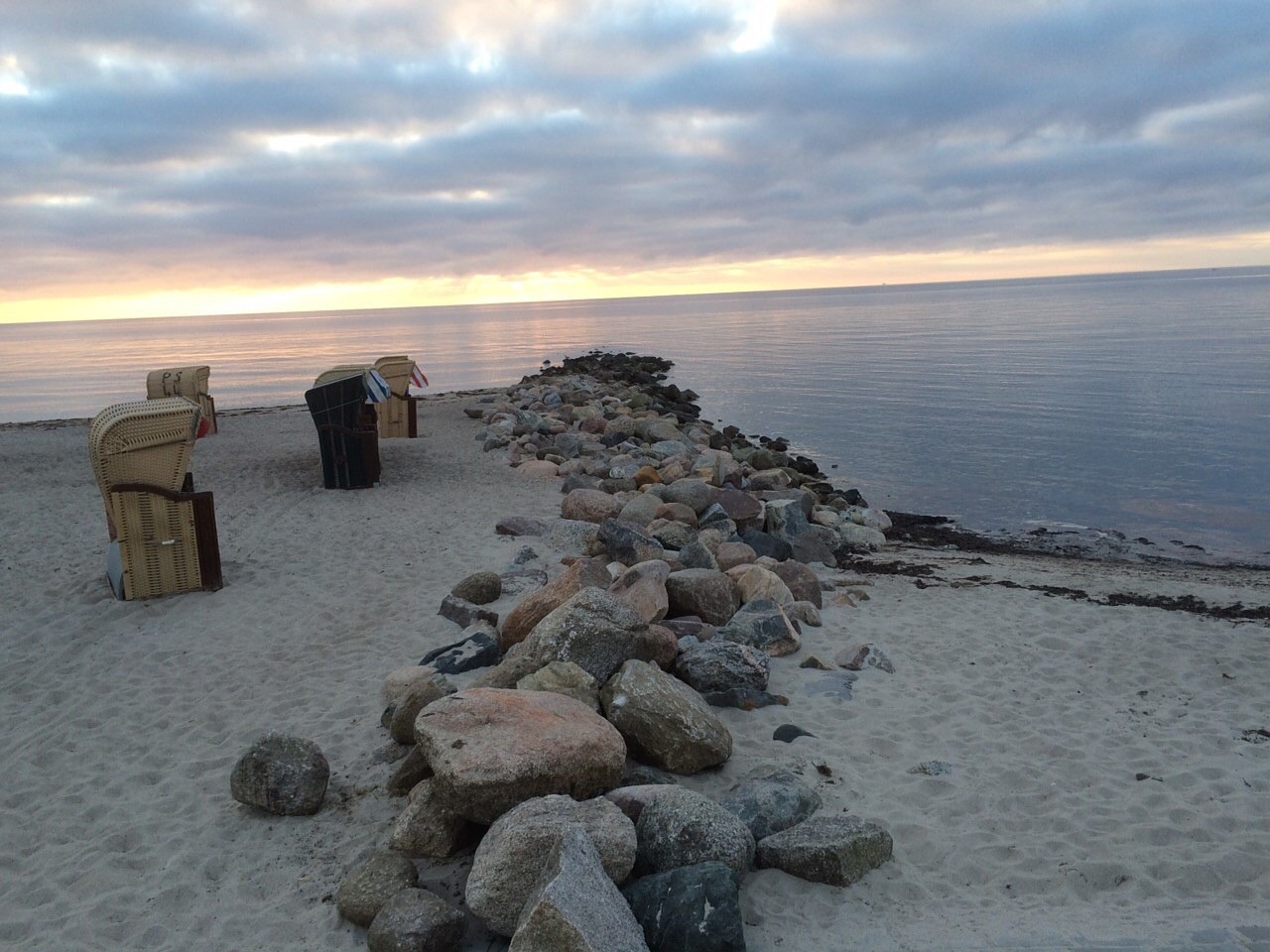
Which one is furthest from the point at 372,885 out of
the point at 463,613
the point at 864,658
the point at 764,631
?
the point at 864,658

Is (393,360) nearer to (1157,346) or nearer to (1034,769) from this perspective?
(1034,769)

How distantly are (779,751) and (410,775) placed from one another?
7.06 feet

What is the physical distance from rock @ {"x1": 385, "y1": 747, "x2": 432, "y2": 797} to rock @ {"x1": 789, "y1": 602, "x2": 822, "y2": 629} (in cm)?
369

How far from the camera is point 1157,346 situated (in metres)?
40.4

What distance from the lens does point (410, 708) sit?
517 cm

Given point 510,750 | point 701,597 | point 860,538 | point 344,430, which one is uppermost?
point 344,430

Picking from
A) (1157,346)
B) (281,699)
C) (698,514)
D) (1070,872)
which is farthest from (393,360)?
(1157,346)

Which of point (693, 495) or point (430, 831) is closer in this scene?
point (430, 831)

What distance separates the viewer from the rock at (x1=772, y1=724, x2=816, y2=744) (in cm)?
539

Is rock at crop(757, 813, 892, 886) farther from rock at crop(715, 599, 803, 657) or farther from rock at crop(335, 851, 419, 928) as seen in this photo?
rock at crop(715, 599, 803, 657)

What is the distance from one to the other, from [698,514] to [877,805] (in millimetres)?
6189

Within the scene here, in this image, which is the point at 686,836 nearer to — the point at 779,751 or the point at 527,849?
the point at 527,849

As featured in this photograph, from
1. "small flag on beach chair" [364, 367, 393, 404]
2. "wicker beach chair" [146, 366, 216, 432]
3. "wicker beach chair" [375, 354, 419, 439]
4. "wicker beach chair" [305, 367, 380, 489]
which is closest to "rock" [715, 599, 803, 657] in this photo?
"small flag on beach chair" [364, 367, 393, 404]

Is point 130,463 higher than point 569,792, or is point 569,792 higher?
point 130,463
